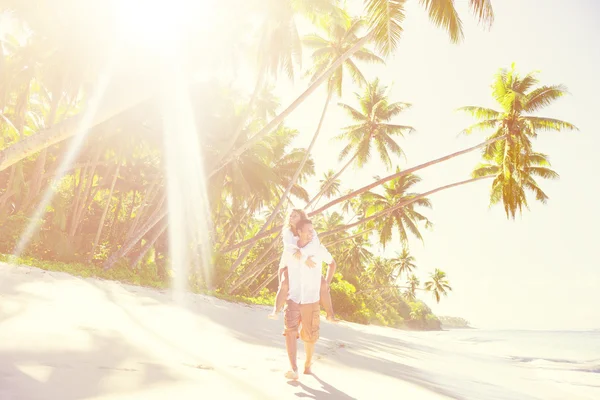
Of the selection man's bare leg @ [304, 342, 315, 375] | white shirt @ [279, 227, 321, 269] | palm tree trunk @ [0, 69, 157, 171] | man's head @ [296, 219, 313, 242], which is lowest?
man's bare leg @ [304, 342, 315, 375]

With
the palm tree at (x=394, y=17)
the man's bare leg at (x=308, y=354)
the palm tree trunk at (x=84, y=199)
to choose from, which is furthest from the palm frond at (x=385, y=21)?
the palm tree trunk at (x=84, y=199)

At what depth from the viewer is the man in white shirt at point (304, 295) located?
361 centimetres

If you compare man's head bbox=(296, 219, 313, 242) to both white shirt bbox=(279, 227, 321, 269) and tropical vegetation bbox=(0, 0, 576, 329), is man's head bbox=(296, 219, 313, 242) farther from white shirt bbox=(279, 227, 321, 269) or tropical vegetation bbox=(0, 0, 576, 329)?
tropical vegetation bbox=(0, 0, 576, 329)

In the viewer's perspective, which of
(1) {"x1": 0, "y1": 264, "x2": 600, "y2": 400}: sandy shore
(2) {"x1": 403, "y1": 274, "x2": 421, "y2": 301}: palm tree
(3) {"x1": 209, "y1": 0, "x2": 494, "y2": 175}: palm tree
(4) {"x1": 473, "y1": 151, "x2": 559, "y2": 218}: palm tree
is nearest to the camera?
(1) {"x1": 0, "y1": 264, "x2": 600, "y2": 400}: sandy shore

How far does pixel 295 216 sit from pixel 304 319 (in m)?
0.95

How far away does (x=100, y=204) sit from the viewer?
1995 cm

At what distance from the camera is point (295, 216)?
3717 mm

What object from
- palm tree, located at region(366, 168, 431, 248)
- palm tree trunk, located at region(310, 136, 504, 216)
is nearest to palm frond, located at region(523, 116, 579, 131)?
palm tree trunk, located at region(310, 136, 504, 216)

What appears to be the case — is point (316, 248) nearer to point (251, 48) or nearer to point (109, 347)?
point (109, 347)

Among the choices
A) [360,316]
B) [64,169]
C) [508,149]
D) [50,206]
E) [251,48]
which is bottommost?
[360,316]

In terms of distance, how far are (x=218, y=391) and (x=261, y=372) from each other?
950mm

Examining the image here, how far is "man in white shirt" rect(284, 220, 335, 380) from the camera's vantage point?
3605 mm

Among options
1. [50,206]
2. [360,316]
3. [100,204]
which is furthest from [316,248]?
[360,316]

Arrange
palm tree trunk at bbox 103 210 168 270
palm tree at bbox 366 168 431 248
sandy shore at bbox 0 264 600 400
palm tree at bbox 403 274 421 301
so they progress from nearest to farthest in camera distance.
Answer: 1. sandy shore at bbox 0 264 600 400
2. palm tree trunk at bbox 103 210 168 270
3. palm tree at bbox 366 168 431 248
4. palm tree at bbox 403 274 421 301
